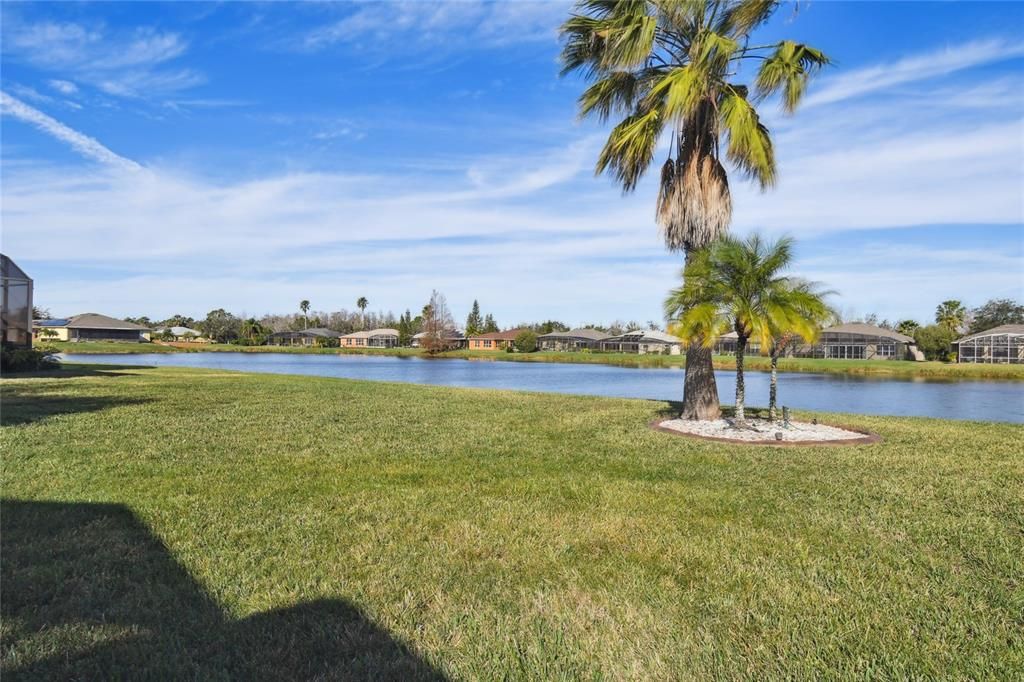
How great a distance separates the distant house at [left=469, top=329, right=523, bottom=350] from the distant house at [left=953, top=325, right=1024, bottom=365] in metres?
59.4

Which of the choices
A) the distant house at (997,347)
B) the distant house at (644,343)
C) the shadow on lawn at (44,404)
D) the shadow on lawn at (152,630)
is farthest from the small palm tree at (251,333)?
the shadow on lawn at (152,630)

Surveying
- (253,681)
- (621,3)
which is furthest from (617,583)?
(621,3)

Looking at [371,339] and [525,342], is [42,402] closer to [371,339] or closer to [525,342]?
[525,342]

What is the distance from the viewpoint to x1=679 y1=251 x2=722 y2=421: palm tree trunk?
11133mm

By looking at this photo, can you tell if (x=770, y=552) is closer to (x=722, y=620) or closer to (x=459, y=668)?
(x=722, y=620)

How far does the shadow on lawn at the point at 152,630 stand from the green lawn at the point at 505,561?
0.05 ft

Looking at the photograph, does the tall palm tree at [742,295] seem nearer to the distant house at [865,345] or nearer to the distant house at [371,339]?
the distant house at [865,345]

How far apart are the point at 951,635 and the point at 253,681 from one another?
3.50 m

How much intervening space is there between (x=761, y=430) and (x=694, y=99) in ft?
19.1

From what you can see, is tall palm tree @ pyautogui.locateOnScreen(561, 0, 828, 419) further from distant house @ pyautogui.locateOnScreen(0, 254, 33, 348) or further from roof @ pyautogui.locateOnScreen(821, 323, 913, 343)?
roof @ pyautogui.locateOnScreen(821, 323, 913, 343)

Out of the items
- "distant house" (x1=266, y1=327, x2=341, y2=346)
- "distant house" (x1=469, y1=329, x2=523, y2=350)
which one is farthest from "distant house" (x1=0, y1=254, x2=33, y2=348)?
"distant house" (x1=266, y1=327, x2=341, y2=346)

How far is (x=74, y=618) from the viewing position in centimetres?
314

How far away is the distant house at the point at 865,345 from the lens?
2478 inches

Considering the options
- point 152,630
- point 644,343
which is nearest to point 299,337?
point 644,343
